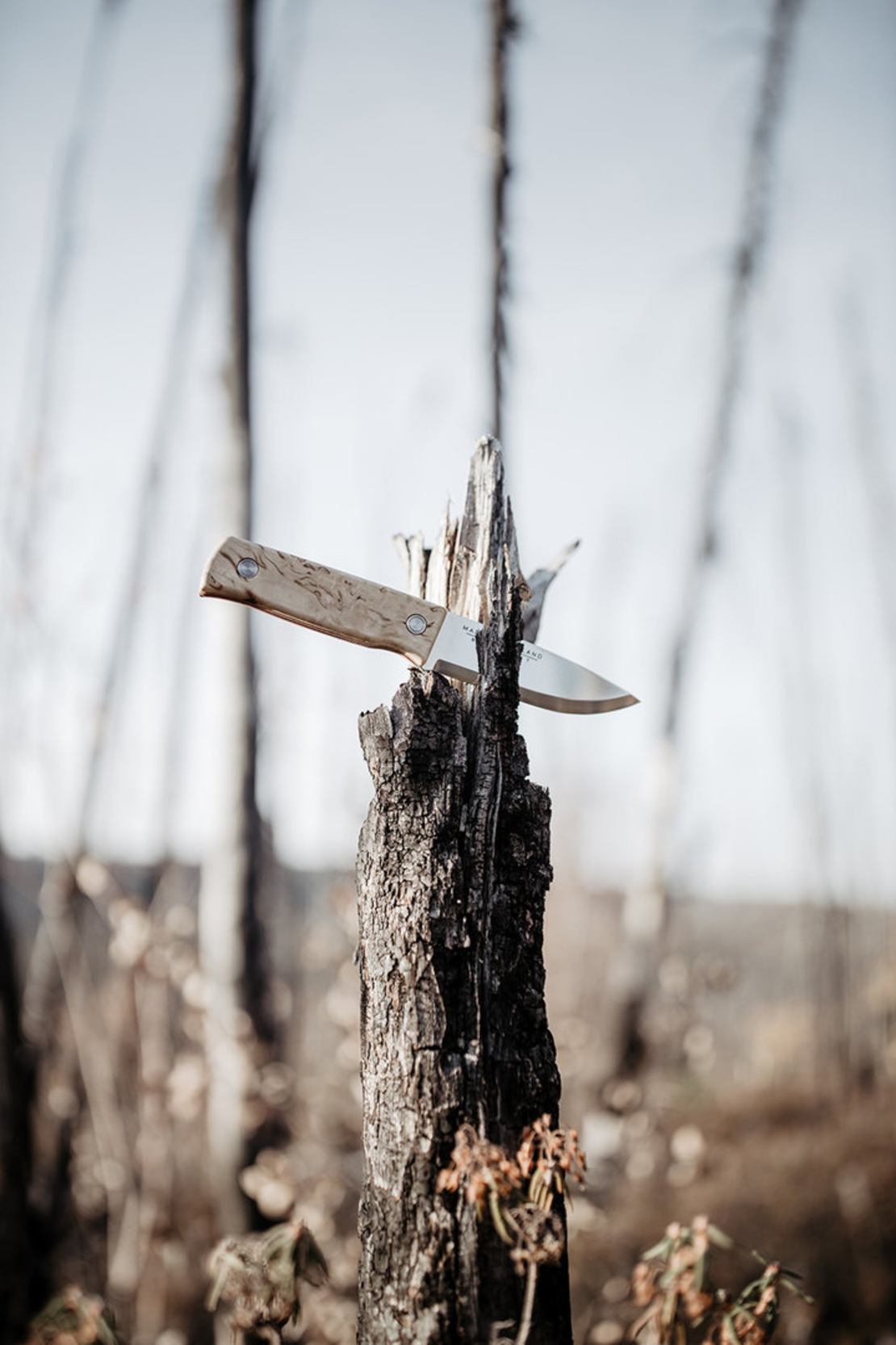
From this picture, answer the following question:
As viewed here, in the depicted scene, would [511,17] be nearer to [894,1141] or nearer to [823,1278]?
[823,1278]

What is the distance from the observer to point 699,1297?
1632 millimetres

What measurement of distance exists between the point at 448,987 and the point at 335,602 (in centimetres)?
77

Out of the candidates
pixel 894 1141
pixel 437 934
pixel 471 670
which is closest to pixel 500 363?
pixel 471 670

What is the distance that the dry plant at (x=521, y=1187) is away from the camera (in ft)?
4.45

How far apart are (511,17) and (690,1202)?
867 cm

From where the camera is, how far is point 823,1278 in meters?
6.55

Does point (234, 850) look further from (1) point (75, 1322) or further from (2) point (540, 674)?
(2) point (540, 674)

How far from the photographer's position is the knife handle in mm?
1684

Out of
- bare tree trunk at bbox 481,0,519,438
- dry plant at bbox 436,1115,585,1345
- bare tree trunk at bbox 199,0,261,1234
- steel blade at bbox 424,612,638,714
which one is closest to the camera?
dry plant at bbox 436,1115,585,1345

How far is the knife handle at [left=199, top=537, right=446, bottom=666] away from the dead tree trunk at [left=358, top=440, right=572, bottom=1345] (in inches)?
3.9

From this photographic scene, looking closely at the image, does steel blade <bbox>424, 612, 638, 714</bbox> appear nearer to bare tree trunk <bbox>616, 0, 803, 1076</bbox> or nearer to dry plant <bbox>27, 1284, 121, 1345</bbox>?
dry plant <bbox>27, 1284, 121, 1345</bbox>

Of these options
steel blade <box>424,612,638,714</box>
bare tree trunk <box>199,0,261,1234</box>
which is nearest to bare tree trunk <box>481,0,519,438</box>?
steel blade <box>424,612,638,714</box>

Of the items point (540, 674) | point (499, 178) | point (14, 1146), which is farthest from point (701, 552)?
point (14, 1146)

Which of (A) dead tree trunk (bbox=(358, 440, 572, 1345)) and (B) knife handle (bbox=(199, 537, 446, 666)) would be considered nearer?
(A) dead tree trunk (bbox=(358, 440, 572, 1345))
